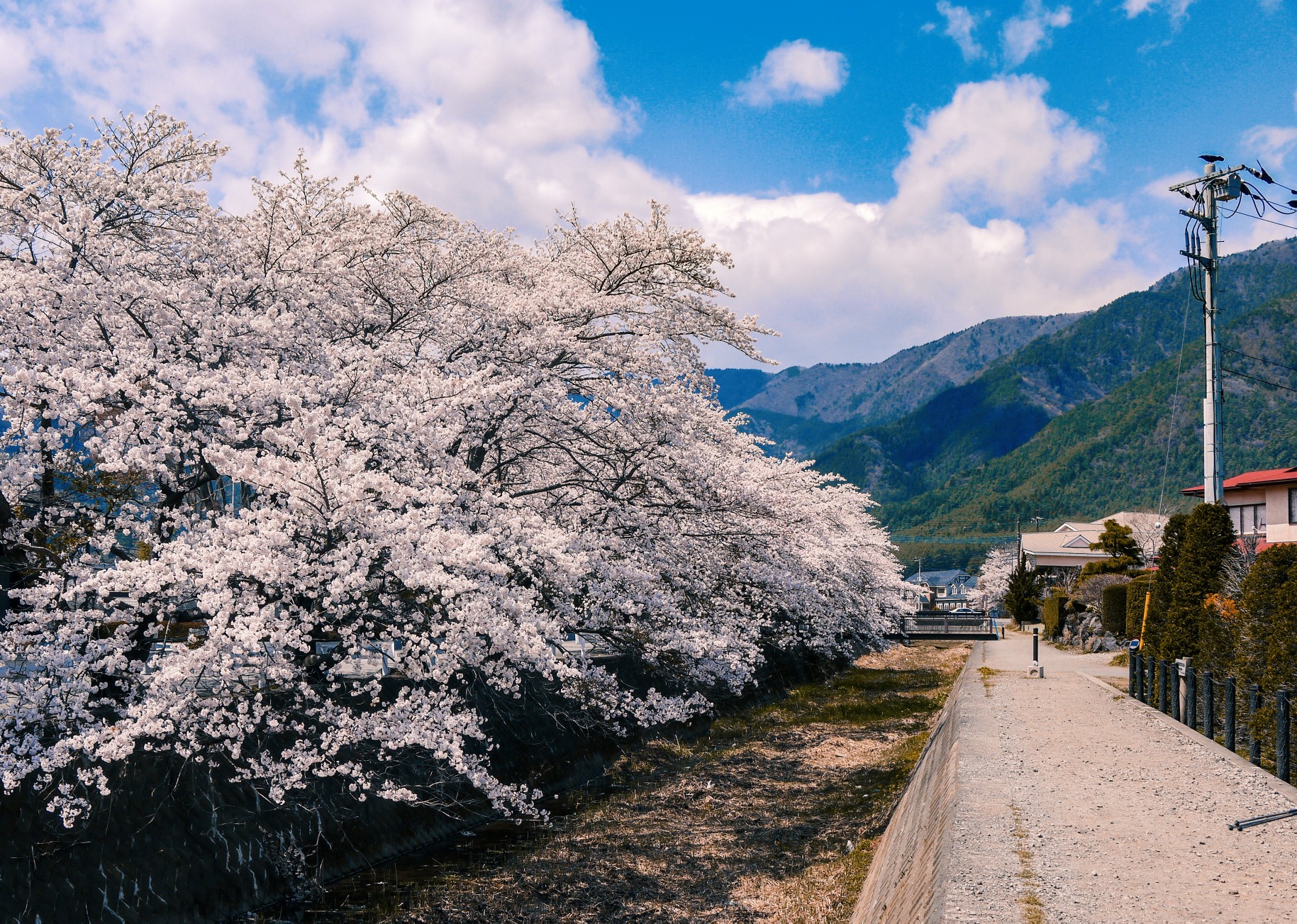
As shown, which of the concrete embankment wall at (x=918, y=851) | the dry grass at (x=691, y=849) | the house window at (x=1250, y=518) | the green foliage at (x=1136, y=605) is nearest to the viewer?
the concrete embankment wall at (x=918, y=851)

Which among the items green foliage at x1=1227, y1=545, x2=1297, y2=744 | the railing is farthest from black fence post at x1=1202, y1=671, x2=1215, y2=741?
the railing

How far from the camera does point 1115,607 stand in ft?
104

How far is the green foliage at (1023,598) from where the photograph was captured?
62644mm

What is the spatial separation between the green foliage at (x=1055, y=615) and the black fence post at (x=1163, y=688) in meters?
26.7

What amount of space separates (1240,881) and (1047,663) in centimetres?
2390

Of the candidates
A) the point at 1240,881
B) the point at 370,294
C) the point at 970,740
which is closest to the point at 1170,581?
the point at 970,740

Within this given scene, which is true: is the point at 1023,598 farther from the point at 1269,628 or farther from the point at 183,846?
the point at 183,846

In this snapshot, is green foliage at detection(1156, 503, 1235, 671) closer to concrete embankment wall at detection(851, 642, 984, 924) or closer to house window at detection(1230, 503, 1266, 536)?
concrete embankment wall at detection(851, 642, 984, 924)

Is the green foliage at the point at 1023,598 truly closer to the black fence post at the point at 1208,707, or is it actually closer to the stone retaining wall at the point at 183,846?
the black fence post at the point at 1208,707

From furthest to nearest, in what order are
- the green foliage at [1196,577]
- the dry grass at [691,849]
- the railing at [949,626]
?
the railing at [949,626] < the green foliage at [1196,577] < the dry grass at [691,849]

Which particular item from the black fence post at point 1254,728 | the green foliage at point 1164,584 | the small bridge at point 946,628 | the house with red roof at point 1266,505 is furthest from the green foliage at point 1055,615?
the black fence post at point 1254,728

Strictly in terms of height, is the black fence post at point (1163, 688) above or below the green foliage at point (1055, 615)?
above

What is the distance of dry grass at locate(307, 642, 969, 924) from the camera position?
34.6ft

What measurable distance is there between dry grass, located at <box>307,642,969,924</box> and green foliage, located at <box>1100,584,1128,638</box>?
1548 cm
